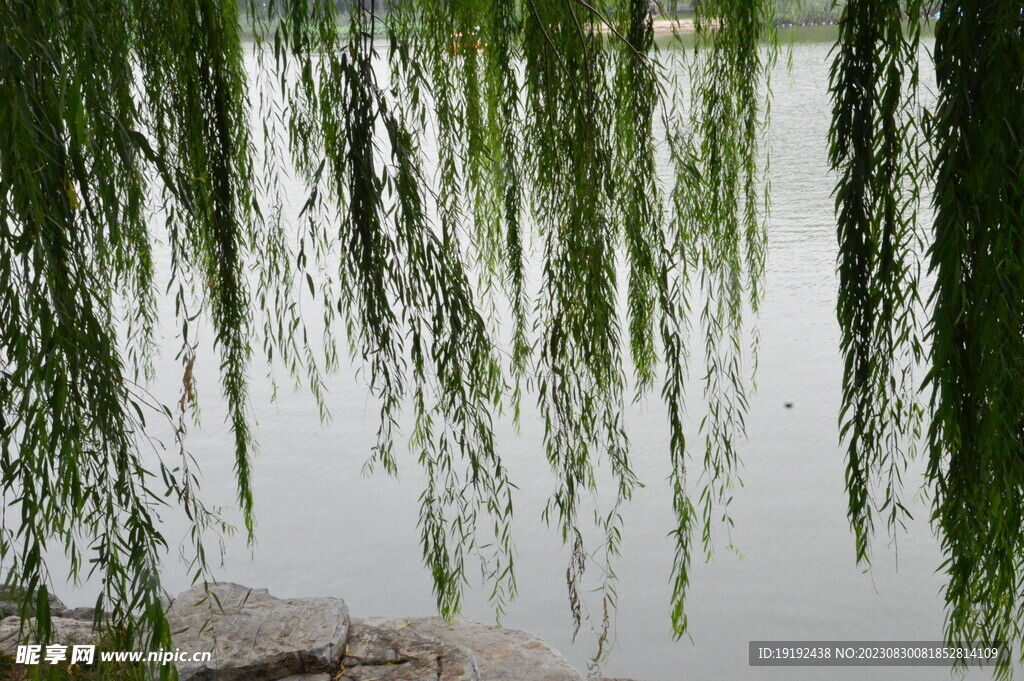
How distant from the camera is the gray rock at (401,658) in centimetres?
202

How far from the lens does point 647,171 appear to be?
1373 millimetres

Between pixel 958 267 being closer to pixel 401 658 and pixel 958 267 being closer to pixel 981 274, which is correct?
pixel 981 274

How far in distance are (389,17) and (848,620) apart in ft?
7.35

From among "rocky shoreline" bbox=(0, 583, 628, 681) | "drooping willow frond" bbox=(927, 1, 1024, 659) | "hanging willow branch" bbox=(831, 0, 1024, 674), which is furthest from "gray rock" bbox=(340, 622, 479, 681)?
"drooping willow frond" bbox=(927, 1, 1024, 659)

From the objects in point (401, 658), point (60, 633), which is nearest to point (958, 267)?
point (401, 658)

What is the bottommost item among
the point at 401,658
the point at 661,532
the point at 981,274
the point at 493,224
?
the point at 661,532

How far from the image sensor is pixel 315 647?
2.04m

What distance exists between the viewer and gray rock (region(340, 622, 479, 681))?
2.02 meters

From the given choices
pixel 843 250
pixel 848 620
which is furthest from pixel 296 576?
pixel 843 250

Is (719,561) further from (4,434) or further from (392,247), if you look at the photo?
(4,434)

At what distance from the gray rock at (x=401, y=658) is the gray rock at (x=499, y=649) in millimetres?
49

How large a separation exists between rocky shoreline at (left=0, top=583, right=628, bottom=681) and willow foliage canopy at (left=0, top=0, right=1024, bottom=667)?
1.70ft

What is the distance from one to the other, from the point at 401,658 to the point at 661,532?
4.19 feet

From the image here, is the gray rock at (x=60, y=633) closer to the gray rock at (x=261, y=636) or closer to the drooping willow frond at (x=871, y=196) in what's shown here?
the gray rock at (x=261, y=636)
